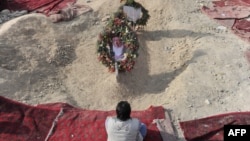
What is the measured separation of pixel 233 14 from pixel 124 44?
346 cm

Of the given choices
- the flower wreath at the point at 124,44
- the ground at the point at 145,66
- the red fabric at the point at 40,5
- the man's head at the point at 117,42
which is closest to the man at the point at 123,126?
the ground at the point at 145,66

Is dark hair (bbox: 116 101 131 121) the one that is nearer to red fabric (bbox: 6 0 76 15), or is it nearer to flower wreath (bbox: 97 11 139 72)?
flower wreath (bbox: 97 11 139 72)

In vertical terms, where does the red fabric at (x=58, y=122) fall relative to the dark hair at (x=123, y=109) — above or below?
below

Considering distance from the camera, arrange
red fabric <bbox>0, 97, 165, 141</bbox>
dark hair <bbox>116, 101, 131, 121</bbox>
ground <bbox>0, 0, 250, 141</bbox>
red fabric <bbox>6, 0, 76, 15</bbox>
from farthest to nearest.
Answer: red fabric <bbox>6, 0, 76, 15</bbox> → ground <bbox>0, 0, 250, 141</bbox> → red fabric <bbox>0, 97, 165, 141</bbox> → dark hair <bbox>116, 101, 131, 121</bbox>

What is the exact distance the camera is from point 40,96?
802cm

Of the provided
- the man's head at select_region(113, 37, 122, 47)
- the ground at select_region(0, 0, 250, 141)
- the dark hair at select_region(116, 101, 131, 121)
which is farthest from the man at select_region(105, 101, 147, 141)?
the man's head at select_region(113, 37, 122, 47)

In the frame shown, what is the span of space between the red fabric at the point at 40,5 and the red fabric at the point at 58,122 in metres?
4.08

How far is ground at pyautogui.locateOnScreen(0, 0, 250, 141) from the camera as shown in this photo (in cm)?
785

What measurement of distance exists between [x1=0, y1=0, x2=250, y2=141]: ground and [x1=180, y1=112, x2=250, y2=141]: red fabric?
0.17 m

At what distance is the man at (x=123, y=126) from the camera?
18.9 ft

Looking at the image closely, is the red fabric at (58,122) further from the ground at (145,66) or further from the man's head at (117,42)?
the man's head at (117,42)

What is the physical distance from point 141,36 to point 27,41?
2.68 meters

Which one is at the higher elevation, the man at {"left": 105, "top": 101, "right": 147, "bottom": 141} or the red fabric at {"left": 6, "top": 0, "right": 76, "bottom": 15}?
the red fabric at {"left": 6, "top": 0, "right": 76, "bottom": 15}

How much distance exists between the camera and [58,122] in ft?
22.9
